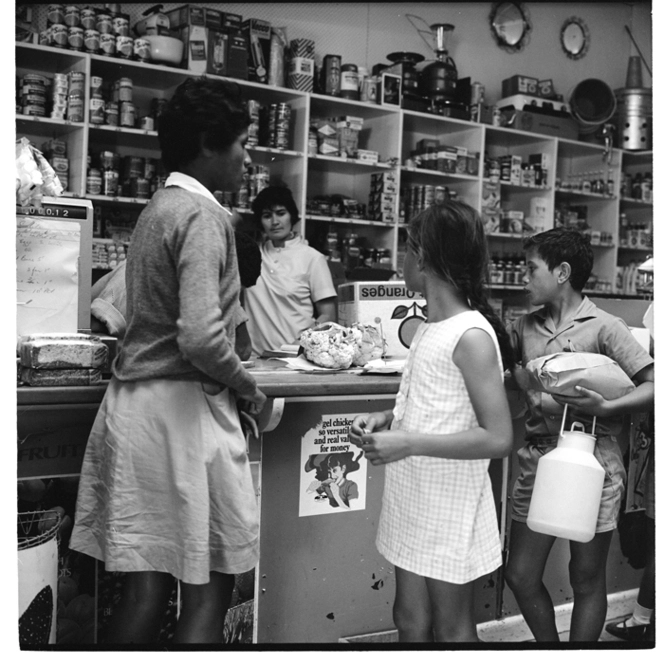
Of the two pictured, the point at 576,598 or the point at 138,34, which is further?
the point at 138,34

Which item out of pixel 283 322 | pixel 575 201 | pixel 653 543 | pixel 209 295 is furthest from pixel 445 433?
pixel 575 201

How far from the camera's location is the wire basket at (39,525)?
197 cm

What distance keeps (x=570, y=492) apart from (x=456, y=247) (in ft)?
2.40

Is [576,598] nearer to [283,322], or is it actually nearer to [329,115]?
[283,322]

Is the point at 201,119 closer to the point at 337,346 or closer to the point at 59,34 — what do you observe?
the point at 337,346

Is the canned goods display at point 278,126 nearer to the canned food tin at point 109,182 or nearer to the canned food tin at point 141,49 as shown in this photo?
the canned food tin at point 141,49

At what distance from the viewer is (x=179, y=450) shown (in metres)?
1.83

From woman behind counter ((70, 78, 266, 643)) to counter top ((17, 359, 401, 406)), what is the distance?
0.09 meters

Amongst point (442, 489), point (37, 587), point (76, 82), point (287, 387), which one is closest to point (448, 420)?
point (442, 489)

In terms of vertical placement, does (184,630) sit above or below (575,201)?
below


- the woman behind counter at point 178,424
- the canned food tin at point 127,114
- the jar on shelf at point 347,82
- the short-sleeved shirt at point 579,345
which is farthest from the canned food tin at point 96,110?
the short-sleeved shirt at point 579,345

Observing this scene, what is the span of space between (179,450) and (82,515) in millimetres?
328

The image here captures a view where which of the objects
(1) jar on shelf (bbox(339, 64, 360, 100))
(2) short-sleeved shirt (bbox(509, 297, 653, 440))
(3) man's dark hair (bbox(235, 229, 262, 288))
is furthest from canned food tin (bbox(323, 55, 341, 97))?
(2) short-sleeved shirt (bbox(509, 297, 653, 440))

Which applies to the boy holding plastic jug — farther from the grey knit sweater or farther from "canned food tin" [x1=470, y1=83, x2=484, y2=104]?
"canned food tin" [x1=470, y1=83, x2=484, y2=104]
